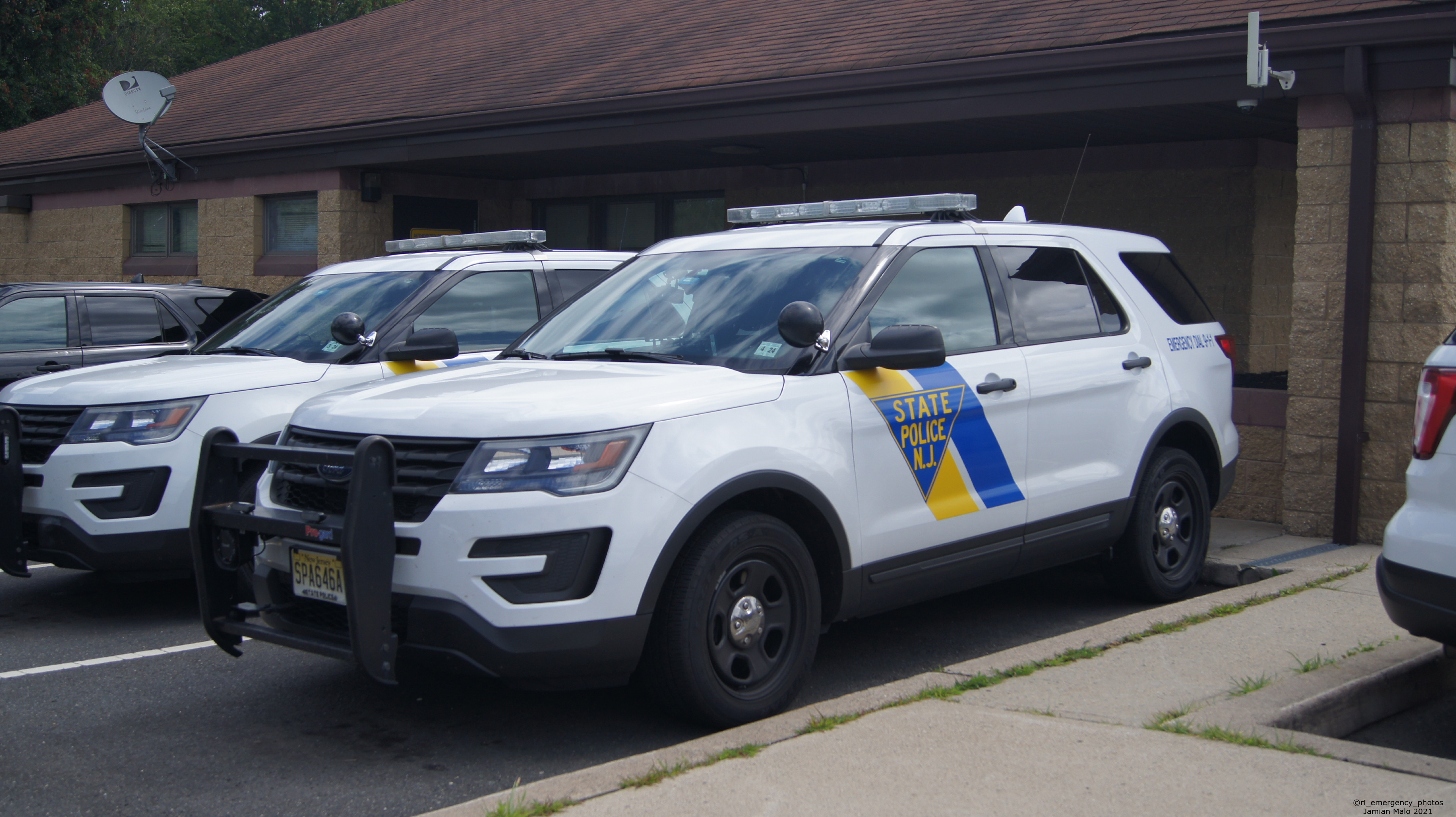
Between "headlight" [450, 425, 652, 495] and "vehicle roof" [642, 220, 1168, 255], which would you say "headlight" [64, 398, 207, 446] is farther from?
"headlight" [450, 425, 652, 495]

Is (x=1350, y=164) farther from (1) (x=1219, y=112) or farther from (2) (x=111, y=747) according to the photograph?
(2) (x=111, y=747)

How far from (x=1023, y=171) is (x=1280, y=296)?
2488 mm

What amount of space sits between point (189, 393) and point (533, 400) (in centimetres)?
291

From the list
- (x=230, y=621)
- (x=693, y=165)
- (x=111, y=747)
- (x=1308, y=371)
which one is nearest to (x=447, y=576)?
(x=230, y=621)

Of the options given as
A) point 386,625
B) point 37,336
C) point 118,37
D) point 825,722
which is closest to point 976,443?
point 825,722

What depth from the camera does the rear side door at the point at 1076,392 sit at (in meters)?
5.72

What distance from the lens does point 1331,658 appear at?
4.97 m

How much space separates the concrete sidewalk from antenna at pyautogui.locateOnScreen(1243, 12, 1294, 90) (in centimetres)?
362

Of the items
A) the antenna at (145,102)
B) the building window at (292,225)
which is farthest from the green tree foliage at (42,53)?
the building window at (292,225)

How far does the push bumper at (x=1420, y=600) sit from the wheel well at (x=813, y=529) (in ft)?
6.13

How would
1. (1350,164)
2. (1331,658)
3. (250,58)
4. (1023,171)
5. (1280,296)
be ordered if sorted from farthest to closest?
(250,58) < (1023,171) < (1280,296) < (1350,164) < (1331,658)

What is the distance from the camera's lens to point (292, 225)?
1512cm

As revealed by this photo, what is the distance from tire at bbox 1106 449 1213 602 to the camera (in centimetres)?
634

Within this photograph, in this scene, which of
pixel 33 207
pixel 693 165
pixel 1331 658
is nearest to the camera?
pixel 1331 658
